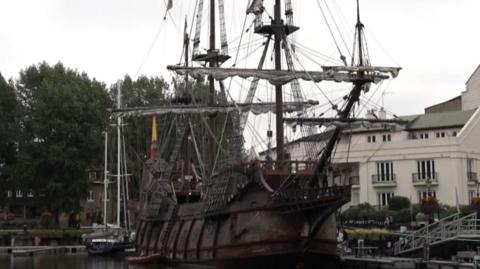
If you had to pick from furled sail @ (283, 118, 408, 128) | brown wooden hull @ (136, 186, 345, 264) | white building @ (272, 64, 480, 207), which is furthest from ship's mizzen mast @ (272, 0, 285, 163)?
white building @ (272, 64, 480, 207)

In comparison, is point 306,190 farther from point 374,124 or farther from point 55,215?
point 55,215

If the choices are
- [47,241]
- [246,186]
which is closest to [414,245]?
[246,186]

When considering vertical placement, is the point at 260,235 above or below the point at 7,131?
below

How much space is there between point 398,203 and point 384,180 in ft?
23.1

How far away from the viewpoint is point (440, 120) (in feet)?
240

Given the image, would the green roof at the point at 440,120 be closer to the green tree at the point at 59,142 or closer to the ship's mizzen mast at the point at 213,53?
the ship's mizzen mast at the point at 213,53

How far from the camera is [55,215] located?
79062 mm

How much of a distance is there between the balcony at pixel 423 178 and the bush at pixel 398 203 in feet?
11.6

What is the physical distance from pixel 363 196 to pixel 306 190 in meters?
37.9

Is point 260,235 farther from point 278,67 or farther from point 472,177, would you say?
point 472,177

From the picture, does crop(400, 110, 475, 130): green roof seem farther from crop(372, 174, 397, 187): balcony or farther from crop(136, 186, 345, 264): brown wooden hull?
crop(136, 186, 345, 264): brown wooden hull

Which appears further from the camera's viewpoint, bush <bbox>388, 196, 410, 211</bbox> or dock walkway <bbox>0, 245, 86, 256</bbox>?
bush <bbox>388, 196, 410, 211</bbox>

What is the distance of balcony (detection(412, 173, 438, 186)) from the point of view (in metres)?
65.2

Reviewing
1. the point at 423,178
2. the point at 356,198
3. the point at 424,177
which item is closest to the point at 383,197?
the point at 356,198
